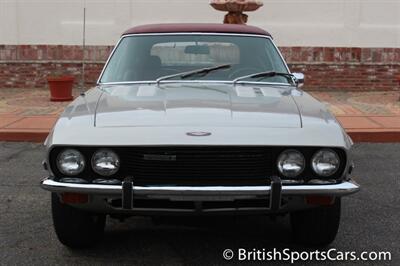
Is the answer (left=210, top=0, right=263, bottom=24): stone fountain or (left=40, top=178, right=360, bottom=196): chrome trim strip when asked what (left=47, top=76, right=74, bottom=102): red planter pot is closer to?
(left=210, top=0, right=263, bottom=24): stone fountain

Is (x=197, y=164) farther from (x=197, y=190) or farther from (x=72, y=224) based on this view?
(x=72, y=224)

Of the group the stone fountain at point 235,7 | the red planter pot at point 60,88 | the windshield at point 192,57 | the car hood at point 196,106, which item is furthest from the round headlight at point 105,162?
the stone fountain at point 235,7

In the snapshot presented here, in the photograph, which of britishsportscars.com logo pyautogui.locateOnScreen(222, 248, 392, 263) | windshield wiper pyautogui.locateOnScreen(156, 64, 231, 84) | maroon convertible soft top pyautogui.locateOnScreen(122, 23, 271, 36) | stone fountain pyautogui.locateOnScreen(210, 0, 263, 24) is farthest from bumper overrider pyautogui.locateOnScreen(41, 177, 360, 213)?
stone fountain pyautogui.locateOnScreen(210, 0, 263, 24)

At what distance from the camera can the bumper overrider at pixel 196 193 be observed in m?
3.12

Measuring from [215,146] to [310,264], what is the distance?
1091 mm

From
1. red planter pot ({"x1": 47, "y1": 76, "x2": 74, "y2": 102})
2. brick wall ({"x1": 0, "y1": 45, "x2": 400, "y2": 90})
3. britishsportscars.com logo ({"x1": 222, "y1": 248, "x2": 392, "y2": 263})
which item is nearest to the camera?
britishsportscars.com logo ({"x1": 222, "y1": 248, "x2": 392, "y2": 263})

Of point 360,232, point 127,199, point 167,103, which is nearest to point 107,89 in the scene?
point 167,103

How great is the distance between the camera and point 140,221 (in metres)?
4.39

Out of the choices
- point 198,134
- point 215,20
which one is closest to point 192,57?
point 198,134

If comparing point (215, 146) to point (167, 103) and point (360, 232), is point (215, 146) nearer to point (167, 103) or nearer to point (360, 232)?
point (167, 103)

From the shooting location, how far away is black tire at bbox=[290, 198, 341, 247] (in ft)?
11.9

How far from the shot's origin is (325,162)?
3.26 metres

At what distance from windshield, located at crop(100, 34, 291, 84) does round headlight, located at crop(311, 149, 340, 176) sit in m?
1.25

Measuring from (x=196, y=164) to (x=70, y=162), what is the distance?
733 millimetres
